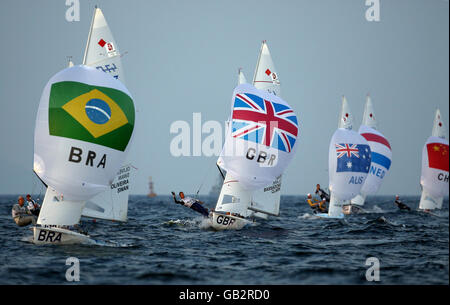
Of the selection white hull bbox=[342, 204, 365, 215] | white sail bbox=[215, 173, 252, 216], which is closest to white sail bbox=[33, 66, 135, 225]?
white sail bbox=[215, 173, 252, 216]

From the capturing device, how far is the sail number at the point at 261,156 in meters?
26.3

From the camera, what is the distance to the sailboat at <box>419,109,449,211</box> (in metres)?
46.6

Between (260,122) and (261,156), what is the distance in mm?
1721

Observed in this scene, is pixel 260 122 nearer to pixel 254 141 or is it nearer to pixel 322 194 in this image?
pixel 254 141

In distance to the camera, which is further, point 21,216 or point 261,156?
point 261,156

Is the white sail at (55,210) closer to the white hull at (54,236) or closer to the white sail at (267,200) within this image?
the white hull at (54,236)

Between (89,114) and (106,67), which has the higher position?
(106,67)

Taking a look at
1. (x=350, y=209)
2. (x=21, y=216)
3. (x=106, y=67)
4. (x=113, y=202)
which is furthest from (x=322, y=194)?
(x=21, y=216)

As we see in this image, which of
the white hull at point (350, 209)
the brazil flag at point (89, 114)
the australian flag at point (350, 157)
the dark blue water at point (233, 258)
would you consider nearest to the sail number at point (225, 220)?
the dark blue water at point (233, 258)

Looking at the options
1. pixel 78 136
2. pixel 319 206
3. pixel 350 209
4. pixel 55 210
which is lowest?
pixel 350 209

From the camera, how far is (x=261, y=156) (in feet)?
86.8

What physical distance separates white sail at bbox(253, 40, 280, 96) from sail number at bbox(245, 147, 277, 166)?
21.9 ft

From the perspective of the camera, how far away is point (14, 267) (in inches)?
637

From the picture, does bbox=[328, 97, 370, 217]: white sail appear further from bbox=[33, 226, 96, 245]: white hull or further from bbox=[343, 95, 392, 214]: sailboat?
bbox=[33, 226, 96, 245]: white hull
